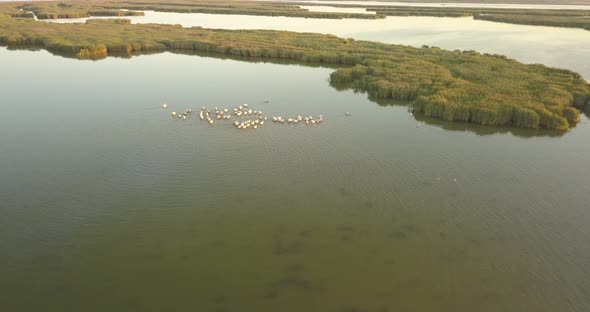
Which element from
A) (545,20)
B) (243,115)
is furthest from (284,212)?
(545,20)

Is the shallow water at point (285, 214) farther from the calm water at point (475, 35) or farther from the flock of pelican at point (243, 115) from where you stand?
the calm water at point (475, 35)

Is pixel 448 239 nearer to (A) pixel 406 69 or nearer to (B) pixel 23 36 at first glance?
(A) pixel 406 69

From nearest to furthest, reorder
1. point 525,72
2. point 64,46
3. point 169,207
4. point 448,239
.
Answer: point 448,239
point 169,207
point 525,72
point 64,46


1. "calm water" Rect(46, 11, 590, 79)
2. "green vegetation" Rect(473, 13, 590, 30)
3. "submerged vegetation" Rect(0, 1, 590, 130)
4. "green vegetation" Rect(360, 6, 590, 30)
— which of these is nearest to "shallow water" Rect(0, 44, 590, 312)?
"submerged vegetation" Rect(0, 1, 590, 130)

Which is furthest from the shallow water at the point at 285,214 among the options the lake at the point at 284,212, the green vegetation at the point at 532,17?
the green vegetation at the point at 532,17

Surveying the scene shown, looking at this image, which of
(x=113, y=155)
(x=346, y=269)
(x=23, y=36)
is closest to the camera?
(x=346, y=269)

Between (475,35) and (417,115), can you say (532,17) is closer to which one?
(475,35)

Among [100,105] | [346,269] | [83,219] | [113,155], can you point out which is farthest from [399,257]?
[100,105]

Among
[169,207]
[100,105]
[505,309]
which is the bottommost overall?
[505,309]
